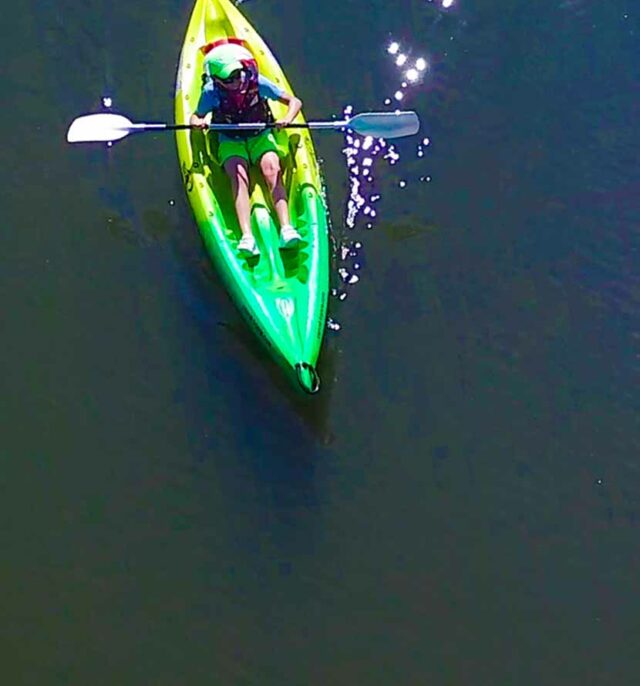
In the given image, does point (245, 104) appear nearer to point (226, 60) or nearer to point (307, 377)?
point (226, 60)

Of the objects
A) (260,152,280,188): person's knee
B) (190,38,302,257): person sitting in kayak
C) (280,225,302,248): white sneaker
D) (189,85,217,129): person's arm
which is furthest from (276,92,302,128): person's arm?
(280,225,302,248): white sneaker

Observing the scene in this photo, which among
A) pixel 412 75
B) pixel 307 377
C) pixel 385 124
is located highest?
pixel 412 75

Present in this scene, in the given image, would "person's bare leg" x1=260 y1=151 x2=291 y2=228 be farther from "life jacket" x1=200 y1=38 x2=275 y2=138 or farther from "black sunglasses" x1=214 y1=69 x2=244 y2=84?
"black sunglasses" x1=214 y1=69 x2=244 y2=84

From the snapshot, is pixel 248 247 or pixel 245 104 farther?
pixel 245 104

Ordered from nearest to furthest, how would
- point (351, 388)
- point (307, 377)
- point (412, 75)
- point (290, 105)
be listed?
point (307, 377)
point (351, 388)
point (290, 105)
point (412, 75)

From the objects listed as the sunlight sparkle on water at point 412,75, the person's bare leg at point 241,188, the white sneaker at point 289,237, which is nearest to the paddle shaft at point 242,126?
the person's bare leg at point 241,188

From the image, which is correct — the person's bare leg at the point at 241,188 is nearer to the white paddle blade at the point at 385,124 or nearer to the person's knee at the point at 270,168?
the person's knee at the point at 270,168

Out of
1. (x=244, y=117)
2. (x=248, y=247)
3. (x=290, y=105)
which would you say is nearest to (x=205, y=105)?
(x=244, y=117)

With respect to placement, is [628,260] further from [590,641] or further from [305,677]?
[305,677]
